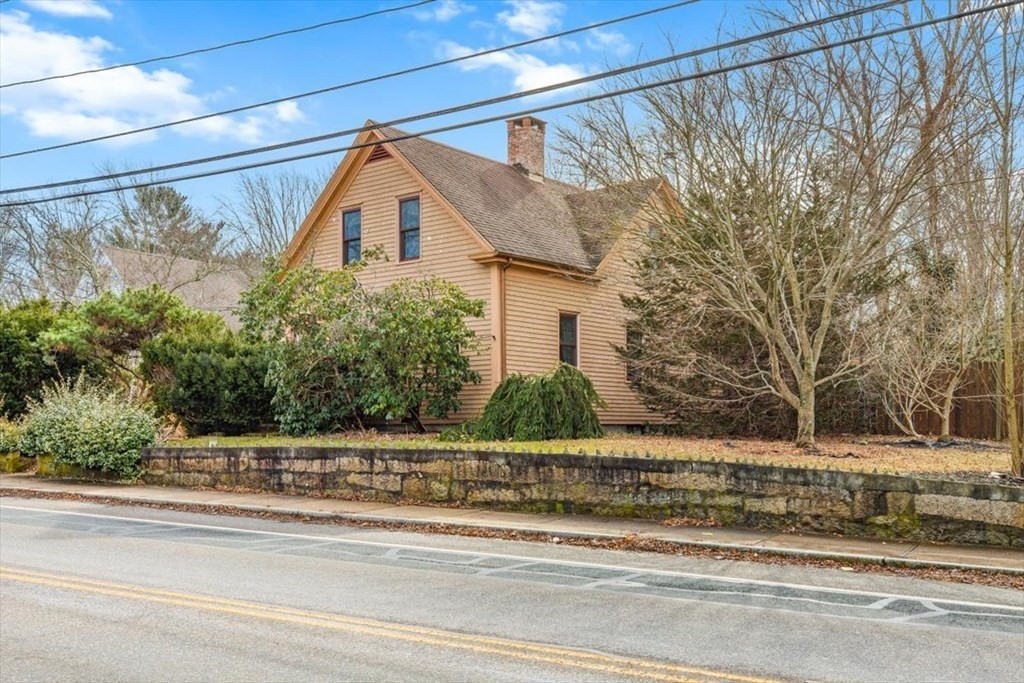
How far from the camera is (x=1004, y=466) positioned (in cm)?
1320

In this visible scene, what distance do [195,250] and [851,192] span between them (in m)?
37.5

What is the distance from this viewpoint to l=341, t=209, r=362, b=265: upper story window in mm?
24172

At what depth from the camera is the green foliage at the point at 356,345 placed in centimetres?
1906

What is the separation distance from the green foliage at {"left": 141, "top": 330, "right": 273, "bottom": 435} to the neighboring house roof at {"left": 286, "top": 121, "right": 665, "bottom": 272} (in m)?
3.98

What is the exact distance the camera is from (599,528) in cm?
1148

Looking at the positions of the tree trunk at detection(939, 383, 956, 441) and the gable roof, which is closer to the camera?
the tree trunk at detection(939, 383, 956, 441)

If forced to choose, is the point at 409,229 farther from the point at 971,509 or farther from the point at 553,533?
the point at 971,509

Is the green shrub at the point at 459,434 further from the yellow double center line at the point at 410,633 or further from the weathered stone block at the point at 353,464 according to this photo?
the yellow double center line at the point at 410,633

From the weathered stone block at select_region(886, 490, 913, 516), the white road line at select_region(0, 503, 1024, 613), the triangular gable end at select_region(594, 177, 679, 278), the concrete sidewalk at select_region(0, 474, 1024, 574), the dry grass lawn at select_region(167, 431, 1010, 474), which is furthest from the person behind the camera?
the triangular gable end at select_region(594, 177, 679, 278)

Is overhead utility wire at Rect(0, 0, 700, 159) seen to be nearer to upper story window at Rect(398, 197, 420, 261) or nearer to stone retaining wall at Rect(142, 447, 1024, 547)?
stone retaining wall at Rect(142, 447, 1024, 547)

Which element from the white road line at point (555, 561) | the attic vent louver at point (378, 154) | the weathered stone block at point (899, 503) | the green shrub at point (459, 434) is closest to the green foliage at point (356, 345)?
the green shrub at point (459, 434)

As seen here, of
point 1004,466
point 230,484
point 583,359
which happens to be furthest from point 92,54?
point 1004,466

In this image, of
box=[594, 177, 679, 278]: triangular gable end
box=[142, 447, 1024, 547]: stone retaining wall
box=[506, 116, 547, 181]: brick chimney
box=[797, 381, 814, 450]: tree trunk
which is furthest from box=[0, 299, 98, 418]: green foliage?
box=[797, 381, 814, 450]: tree trunk

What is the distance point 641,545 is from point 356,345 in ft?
33.1
